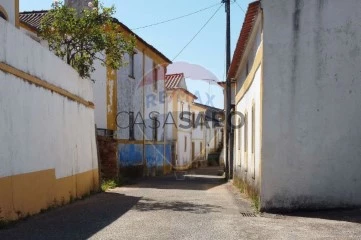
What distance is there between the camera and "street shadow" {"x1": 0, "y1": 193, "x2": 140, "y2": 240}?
22.2ft

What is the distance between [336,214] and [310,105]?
2263 mm

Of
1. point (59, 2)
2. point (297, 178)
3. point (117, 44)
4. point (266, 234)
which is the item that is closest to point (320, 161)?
point (297, 178)

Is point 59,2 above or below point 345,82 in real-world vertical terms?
above

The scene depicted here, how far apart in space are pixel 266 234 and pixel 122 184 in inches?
446

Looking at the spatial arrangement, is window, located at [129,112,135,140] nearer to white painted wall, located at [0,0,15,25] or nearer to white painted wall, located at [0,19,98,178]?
white painted wall, located at [0,19,98,178]

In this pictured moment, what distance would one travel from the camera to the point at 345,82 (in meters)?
9.42

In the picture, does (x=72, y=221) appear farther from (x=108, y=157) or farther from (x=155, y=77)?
(x=155, y=77)

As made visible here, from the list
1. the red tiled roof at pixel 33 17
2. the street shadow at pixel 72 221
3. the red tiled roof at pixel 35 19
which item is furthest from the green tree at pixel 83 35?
the red tiled roof at pixel 33 17

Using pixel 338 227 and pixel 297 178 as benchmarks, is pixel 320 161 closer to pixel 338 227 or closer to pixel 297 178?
pixel 297 178

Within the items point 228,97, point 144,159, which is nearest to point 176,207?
point 228,97

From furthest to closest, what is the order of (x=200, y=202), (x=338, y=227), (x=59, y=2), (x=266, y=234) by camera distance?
(x=59, y=2)
(x=200, y=202)
(x=338, y=227)
(x=266, y=234)

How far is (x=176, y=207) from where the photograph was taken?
10.5 meters

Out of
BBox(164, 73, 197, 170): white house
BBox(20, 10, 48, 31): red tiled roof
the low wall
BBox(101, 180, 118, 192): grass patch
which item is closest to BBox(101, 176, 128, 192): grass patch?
BBox(101, 180, 118, 192): grass patch

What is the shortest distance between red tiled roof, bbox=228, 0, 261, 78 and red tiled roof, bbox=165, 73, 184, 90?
16027mm
